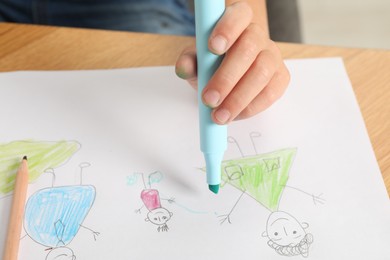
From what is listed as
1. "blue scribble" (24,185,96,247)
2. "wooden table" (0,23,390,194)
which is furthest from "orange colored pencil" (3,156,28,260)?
"wooden table" (0,23,390,194)

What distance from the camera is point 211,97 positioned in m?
0.40

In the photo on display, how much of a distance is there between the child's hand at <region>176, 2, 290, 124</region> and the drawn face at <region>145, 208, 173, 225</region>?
3.5 inches

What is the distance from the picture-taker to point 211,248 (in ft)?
1.31

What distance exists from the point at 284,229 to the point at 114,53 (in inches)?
10.7

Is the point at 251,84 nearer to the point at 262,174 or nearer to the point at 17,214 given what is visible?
the point at 262,174

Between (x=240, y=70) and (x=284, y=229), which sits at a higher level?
(x=240, y=70)

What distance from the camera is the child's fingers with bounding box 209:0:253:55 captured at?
1.28 ft

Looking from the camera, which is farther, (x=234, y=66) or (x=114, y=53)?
(x=114, y=53)

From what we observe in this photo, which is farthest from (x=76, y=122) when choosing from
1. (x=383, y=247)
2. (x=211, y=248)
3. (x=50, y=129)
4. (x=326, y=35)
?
(x=326, y=35)

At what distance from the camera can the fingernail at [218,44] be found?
0.39m

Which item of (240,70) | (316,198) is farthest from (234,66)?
(316,198)

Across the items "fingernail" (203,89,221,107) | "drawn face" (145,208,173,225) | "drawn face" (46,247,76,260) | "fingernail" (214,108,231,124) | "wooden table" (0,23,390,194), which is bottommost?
"drawn face" (46,247,76,260)

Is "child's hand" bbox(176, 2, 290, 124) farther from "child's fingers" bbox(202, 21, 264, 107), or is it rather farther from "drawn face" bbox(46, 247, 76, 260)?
"drawn face" bbox(46, 247, 76, 260)

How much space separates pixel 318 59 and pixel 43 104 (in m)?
0.29
